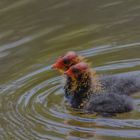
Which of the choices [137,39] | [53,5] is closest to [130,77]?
[137,39]

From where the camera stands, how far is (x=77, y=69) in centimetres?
586

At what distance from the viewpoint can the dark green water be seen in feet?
17.8

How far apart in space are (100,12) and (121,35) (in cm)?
102

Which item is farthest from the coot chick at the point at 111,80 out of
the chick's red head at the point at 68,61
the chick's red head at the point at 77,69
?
the chick's red head at the point at 77,69

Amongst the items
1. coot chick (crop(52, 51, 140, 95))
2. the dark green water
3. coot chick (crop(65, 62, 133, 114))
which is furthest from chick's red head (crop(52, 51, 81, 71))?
the dark green water

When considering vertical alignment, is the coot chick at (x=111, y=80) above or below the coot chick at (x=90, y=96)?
above

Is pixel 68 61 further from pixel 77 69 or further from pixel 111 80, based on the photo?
pixel 111 80

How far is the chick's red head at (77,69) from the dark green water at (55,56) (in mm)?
339

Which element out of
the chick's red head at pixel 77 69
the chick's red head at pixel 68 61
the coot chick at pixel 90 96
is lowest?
the coot chick at pixel 90 96

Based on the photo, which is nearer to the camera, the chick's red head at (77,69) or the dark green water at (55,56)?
the dark green water at (55,56)

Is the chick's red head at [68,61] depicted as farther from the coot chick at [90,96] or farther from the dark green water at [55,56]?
the dark green water at [55,56]

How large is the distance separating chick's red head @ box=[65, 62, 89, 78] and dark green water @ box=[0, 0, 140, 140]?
34cm

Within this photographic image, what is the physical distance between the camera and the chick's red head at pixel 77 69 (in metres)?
5.86

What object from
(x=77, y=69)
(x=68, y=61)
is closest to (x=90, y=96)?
(x=77, y=69)
